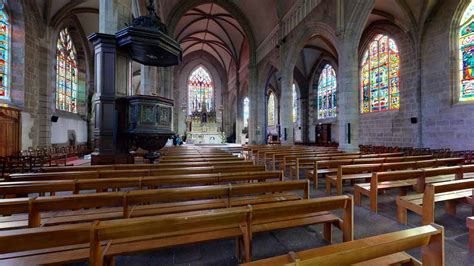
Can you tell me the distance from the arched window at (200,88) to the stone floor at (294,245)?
26.3 metres

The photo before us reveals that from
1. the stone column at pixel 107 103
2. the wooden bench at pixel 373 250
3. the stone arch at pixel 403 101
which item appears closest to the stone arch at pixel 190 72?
the stone arch at pixel 403 101

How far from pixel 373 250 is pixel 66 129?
15.4 metres

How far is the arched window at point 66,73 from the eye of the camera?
12.0 m

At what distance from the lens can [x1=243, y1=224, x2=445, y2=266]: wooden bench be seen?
895 millimetres

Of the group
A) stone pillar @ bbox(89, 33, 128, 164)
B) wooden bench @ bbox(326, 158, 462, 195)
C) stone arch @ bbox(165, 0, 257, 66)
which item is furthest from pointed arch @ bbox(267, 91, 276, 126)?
stone pillar @ bbox(89, 33, 128, 164)

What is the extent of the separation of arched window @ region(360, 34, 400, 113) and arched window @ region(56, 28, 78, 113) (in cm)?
1796

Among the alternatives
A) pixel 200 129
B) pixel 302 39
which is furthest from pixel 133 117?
pixel 200 129

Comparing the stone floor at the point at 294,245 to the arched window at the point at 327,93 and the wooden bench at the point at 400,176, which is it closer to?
the wooden bench at the point at 400,176

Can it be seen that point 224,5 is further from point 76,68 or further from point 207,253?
point 207,253

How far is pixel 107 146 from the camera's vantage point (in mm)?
4781

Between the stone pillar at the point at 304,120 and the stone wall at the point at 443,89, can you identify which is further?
the stone pillar at the point at 304,120

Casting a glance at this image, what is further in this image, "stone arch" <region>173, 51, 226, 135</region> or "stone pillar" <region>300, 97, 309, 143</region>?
"stone arch" <region>173, 51, 226, 135</region>

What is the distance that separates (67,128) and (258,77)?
13.9m

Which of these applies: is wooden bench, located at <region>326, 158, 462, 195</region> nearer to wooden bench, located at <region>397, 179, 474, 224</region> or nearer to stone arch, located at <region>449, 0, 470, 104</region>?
wooden bench, located at <region>397, 179, 474, 224</region>
